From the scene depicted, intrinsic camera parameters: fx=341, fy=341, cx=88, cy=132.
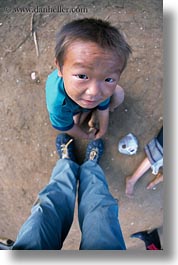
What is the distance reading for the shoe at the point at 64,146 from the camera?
68 cm

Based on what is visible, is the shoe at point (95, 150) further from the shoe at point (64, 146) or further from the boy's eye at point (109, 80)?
the boy's eye at point (109, 80)

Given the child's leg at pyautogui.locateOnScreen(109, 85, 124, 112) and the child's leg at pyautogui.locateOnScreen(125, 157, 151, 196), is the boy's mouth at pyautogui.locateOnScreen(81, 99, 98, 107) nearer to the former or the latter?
the child's leg at pyautogui.locateOnScreen(109, 85, 124, 112)

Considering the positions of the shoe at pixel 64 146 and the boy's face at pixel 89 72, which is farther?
the shoe at pixel 64 146

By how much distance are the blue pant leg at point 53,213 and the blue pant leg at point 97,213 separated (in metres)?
0.02

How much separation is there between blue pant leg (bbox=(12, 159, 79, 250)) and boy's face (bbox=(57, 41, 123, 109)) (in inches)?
6.6

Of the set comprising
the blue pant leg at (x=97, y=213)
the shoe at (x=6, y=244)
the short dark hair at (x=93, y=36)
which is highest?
the short dark hair at (x=93, y=36)

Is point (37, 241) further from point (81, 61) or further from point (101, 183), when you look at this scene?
point (81, 61)

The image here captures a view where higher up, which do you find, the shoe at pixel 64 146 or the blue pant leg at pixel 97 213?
the shoe at pixel 64 146

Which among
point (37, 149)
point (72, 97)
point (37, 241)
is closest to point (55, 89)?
point (72, 97)

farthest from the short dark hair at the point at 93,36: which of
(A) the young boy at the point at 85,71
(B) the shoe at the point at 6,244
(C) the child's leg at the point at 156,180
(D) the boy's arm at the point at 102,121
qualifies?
(B) the shoe at the point at 6,244

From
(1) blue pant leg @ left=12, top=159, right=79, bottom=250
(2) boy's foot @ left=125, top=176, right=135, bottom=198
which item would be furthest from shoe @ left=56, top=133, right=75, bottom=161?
(2) boy's foot @ left=125, top=176, right=135, bottom=198

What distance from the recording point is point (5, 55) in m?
0.64

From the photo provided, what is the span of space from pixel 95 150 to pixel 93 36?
241 mm

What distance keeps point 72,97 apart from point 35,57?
0.11 m
